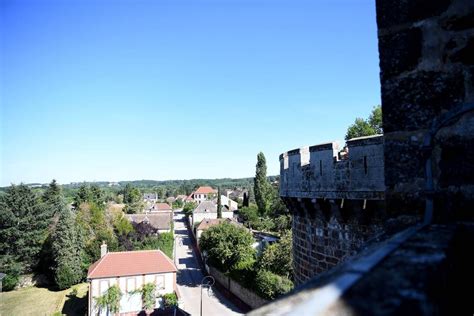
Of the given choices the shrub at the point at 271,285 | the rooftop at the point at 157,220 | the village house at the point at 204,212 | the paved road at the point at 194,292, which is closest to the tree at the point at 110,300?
the paved road at the point at 194,292

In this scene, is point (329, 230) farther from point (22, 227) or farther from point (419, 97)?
point (22, 227)

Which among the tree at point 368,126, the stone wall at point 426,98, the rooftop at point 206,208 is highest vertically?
the tree at point 368,126

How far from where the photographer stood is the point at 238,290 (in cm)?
2895

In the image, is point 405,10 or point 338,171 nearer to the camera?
point 405,10

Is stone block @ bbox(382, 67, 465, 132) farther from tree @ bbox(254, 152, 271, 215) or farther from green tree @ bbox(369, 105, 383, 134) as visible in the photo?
tree @ bbox(254, 152, 271, 215)

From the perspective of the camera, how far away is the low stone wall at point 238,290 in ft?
83.3

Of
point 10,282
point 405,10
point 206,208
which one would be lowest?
point 10,282

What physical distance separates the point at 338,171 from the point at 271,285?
18.5 m

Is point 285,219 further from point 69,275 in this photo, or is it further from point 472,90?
point 472,90

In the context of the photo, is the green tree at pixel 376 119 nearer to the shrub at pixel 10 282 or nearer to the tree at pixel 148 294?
the tree at pixel 148 294

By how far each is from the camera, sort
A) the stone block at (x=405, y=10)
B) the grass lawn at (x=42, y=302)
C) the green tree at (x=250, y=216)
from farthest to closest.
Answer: the green tree at (x=250, y=216), the grass lawn at (x=42, y=302), the stone block at (x=405, y=10)

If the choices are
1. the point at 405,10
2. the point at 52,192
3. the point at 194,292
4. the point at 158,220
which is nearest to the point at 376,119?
the point at 194,292

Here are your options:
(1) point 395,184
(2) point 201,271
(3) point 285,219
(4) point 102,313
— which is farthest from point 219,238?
(1) point 395,184

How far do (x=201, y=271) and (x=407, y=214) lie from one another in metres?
39.0
